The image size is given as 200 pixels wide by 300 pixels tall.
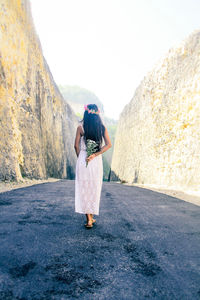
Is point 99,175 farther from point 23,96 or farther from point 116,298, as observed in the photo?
point 23,96

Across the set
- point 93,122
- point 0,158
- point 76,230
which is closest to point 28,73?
point 0,158

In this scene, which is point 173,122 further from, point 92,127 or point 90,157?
point 90,157

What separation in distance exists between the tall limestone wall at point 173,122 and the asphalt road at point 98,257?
690 cm

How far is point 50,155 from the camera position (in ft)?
59.5

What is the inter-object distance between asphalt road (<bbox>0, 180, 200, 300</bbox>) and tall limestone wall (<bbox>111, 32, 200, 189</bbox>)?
22.6ft

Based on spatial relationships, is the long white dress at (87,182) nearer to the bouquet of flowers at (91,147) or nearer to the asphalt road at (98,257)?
the bouquet of flowers at (91,147)

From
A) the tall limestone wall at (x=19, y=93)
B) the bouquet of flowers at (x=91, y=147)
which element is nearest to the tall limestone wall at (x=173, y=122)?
the bouquet of flowers at (x=91, y=147)

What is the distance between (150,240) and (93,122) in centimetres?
206

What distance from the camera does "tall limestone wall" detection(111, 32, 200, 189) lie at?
11.1 m

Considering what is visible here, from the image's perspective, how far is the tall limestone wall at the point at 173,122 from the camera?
11059mm

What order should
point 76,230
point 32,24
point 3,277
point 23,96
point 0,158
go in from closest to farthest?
point 3,277 < point 76,230 < point 0,158 < point 23,96 < point 32,24

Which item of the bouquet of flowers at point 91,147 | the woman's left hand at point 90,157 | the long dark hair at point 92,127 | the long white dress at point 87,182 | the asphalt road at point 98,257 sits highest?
the long dark hair at point 92,127

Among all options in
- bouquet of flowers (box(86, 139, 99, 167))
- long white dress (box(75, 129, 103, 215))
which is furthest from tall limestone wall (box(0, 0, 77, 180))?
bouquet of flowers (box(86, 139, 99, 167))

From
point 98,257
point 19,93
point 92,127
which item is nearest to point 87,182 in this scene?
point 92,127
